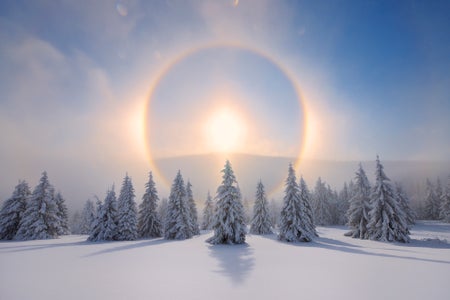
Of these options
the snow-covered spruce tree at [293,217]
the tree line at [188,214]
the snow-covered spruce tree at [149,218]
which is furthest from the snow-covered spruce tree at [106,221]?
the snow-covered spruce tree at [293,217]

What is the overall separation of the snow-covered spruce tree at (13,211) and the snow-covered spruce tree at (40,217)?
2.21 meters

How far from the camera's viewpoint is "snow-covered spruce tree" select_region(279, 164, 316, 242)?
27922 millimetres

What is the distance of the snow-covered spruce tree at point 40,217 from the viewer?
1243 inches

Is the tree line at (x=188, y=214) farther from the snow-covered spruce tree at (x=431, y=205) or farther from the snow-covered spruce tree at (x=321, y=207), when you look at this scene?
the snow-covered spruce tree at (x=431, y=205)

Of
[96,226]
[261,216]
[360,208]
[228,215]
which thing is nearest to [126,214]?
[96,226]

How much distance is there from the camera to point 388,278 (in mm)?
9992

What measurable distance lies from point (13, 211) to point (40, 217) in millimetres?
6001

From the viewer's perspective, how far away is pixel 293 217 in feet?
95.0

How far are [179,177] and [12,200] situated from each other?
94.1 ft

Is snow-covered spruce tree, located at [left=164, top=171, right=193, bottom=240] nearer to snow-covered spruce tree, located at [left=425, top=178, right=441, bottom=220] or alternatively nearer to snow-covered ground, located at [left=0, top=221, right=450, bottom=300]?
snow-covered ground, located at [left=0, top=221, right=450, bottom=300]

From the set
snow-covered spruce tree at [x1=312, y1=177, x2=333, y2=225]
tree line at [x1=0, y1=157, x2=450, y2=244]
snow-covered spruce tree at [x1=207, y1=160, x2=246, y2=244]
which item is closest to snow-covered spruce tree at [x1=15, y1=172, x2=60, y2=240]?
tree line at [x1=0, y1=157, x2=450, y2=244]

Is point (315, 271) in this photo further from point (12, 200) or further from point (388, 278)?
point (12, 200)

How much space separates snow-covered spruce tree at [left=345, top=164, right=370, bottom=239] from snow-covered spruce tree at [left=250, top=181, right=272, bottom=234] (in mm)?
14507

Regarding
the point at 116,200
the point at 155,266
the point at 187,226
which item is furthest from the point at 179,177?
the point at 155,266
